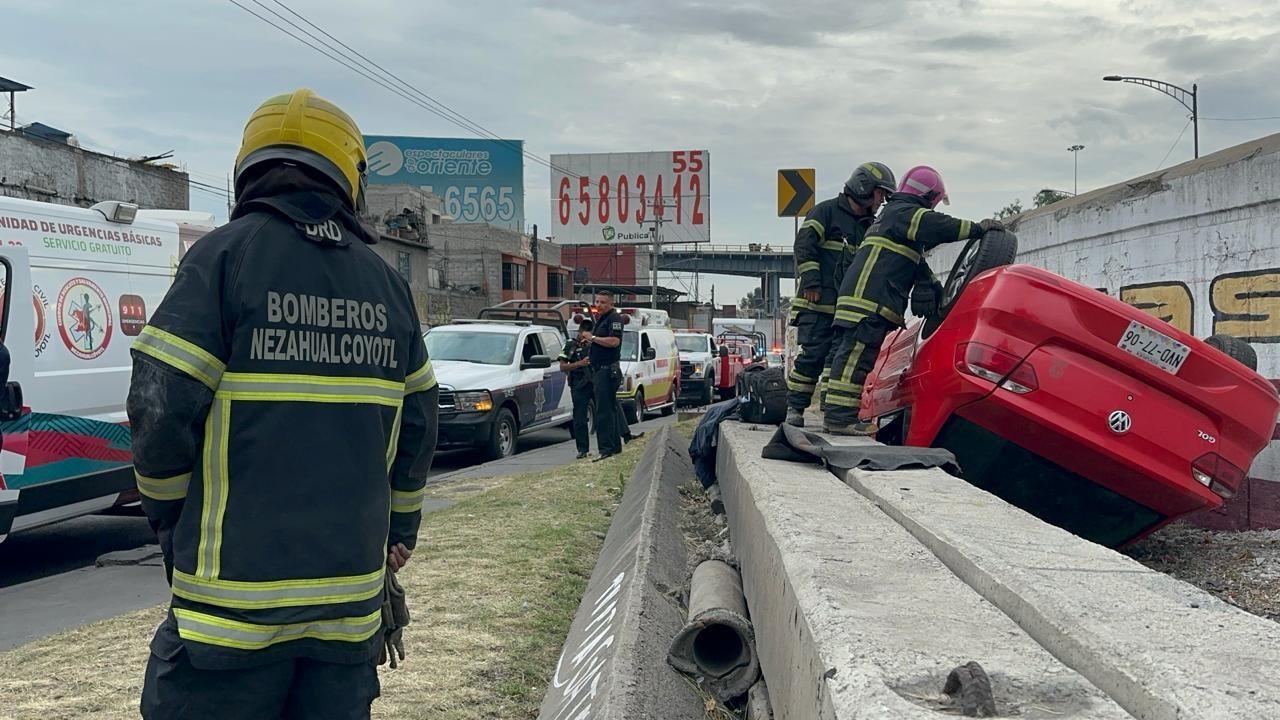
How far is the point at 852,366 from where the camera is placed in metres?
6.36

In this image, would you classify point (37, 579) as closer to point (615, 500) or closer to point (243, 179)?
point (615, 500)

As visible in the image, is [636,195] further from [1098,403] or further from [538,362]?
[1098,403]

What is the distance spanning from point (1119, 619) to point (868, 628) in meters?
0.59

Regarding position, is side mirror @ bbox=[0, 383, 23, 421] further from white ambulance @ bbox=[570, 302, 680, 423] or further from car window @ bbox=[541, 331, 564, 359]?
white ambulance @ bbox=[570, 302, 680, 423]

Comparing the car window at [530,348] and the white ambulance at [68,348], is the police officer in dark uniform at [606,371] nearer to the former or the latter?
the car window at [530,348]

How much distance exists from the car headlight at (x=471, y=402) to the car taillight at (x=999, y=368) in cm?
876

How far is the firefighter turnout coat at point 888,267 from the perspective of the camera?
618 cm

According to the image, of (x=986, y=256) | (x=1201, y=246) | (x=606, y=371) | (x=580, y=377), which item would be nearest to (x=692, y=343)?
(x=580, y=377)

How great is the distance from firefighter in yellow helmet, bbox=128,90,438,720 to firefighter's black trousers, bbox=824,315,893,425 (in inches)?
168

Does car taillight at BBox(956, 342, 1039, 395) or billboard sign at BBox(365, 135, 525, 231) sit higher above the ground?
billboard sign at BBox(365, 135, 525, 231)

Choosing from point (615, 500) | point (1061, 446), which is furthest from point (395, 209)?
point (1061, 446)

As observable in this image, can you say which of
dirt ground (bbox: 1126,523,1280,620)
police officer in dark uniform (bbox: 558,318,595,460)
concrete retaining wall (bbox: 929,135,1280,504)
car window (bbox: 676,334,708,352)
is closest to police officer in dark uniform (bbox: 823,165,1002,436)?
concrete retaining wall (bbox: 929,135,1280,504)

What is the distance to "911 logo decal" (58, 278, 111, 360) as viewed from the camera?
23.4 ft

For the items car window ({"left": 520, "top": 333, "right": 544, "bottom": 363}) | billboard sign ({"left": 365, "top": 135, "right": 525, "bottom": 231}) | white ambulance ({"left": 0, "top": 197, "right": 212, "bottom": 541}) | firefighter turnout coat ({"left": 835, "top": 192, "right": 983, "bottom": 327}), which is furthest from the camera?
billboard sign ({"left": 365, "top": 135, "right": 525, "bottom": 231})
